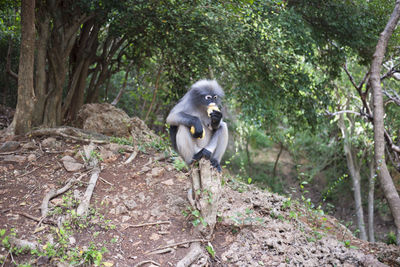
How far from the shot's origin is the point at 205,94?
16.0 feet

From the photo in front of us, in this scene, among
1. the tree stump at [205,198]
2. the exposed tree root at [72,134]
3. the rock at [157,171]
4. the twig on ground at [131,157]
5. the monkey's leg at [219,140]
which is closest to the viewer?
the tree stump at [205,198]

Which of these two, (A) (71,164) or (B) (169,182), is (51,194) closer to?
(A) (71,164)

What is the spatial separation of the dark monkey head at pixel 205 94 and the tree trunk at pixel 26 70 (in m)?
2.84

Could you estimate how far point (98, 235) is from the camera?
4.02m

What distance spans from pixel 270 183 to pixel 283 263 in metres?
9.59

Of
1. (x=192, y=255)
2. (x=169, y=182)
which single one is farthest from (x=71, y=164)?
(x=192, y=255)

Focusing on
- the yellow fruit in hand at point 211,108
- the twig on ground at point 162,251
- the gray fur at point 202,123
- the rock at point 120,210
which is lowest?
the twig on ground at point 162,251

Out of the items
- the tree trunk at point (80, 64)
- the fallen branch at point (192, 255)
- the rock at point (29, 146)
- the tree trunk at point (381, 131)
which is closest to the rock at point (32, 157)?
the rock at point (29, 146)

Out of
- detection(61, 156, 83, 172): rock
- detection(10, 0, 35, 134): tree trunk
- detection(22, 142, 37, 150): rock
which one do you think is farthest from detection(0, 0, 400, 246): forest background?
detection(61, 156, 83, 172): rock

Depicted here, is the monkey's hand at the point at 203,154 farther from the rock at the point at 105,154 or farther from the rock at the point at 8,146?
the rock at the point at 8,146

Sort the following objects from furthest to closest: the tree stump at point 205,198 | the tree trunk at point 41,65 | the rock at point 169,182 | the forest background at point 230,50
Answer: the tree trunk at point 41,65 → the forest background at point 230,50 → the rock at point 169,182 → the tree stump at point 205,198

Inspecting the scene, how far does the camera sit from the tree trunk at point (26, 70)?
5750 mm

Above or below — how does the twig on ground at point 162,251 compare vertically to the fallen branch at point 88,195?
below

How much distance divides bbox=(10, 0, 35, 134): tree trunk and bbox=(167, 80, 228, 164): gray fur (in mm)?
2644
